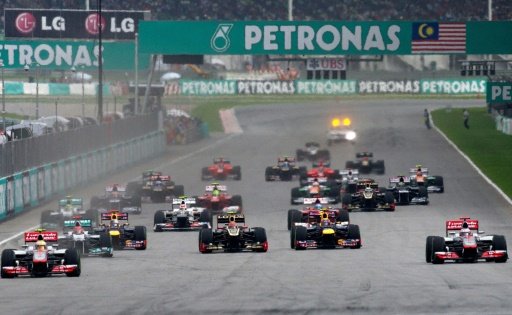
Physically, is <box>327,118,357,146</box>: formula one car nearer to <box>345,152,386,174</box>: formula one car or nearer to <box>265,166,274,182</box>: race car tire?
<box>345,152,386,174</box>: formula one car

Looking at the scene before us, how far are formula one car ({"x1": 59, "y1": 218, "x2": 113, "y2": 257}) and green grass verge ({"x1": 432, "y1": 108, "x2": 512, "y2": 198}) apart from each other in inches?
868

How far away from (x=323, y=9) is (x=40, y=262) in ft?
286

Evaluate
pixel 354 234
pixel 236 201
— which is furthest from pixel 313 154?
pixel 354 234

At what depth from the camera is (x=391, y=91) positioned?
13075 centimetres

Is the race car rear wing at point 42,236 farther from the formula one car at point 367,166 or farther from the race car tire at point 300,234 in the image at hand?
the formula one car at point 367,166

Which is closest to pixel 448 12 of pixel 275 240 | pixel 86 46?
pixel 86 46

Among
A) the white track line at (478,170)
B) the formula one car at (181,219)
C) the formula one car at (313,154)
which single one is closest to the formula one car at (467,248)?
the formula one car at (181,219)

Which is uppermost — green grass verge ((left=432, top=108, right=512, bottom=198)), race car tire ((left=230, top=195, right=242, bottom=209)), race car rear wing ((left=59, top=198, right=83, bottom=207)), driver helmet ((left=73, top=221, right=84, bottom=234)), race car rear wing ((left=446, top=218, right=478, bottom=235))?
race car rear wing ((left=446, top=218, right=478, bottom=235))

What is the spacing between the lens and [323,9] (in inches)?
4444

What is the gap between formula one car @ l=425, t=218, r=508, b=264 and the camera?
29109 mm

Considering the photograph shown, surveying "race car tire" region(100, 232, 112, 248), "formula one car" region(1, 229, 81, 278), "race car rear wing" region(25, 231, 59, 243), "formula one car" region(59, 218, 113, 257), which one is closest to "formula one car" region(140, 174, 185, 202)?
"formula one car" region(59, 218, 113, 257)

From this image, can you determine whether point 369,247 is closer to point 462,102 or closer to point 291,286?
point 291,286

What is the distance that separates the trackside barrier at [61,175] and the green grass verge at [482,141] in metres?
16.2

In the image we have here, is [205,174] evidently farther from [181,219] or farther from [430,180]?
[181,219]
